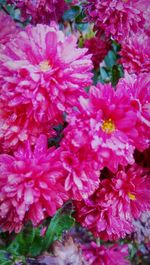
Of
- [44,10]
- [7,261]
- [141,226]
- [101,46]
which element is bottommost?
[141,226]

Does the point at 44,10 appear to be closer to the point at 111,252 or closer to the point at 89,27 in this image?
the point at 89,27

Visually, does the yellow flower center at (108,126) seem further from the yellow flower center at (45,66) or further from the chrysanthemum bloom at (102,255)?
the chrysanthemum bloom at (102,255)

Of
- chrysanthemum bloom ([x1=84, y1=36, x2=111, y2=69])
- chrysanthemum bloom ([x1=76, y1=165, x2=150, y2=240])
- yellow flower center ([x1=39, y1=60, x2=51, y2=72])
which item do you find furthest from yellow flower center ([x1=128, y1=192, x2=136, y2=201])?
chrysanthemum bloom ([x1=84, y1=36, x2=111, y2=69])

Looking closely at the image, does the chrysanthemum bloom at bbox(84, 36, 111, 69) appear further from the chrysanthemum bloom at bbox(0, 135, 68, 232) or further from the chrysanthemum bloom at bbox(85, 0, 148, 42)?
the chrysanthemum bloom at bbox(0, 135, 68, 232)

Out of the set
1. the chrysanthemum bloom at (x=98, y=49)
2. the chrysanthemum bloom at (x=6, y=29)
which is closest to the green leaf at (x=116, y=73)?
the chrysanthemum bloom at (x=98, y=49)

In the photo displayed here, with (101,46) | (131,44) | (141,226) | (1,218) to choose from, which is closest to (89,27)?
(101,46)

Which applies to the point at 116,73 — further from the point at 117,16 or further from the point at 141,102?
the point at 141,102
